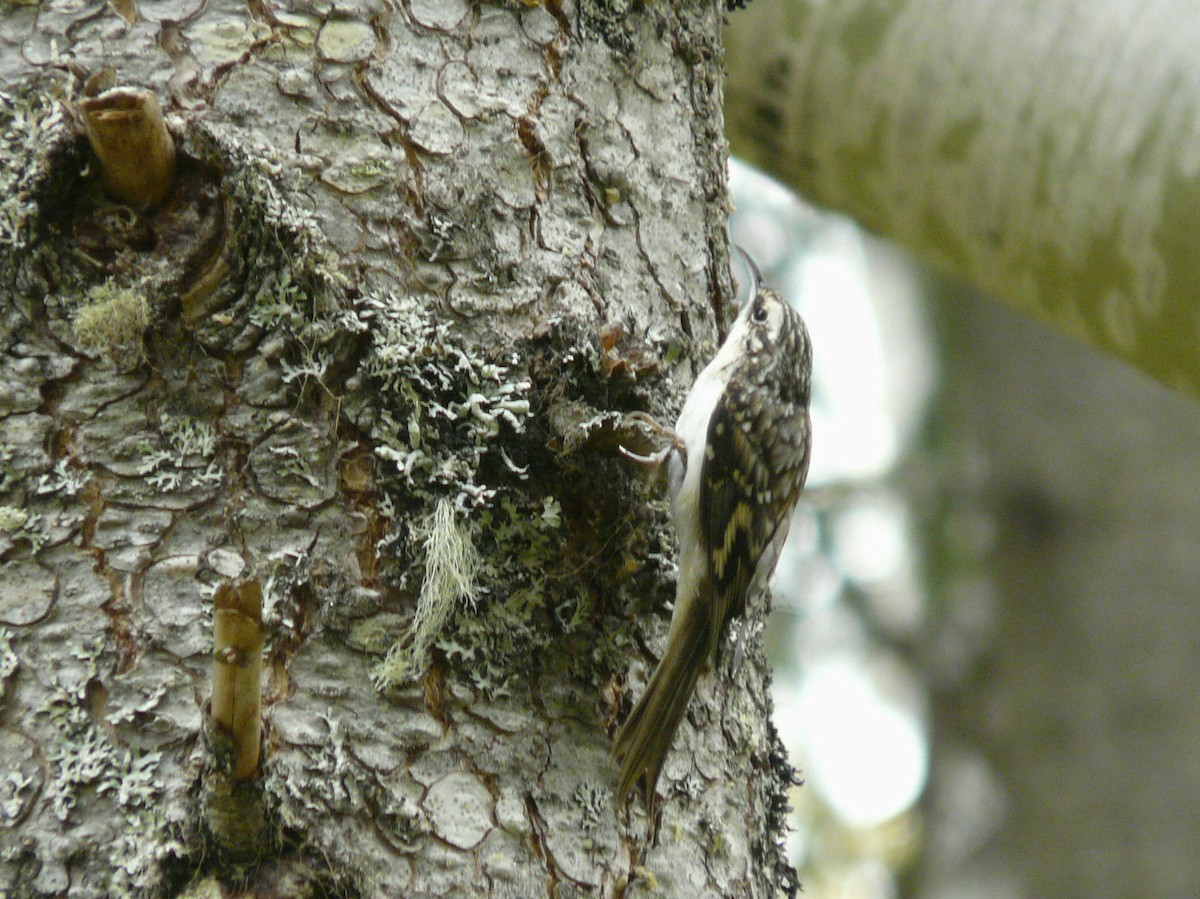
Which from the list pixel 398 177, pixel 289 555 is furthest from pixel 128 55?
pixel 289 555

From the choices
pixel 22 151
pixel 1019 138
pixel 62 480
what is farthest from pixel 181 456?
pixel 1019 138

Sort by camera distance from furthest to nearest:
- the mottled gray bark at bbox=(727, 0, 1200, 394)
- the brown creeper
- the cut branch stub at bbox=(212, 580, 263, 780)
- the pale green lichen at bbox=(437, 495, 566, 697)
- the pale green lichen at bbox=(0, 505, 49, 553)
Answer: the mottled gray bark at bbox=(727, 0, 1200, 394) < the brown creeper < the pale green lichen at bbox=(437, 495, 566, 697) < the pale green lichen at bbox=(0, 505, 49, 553) < the cut branch stub at bbox=(212, 580, 263, 780)

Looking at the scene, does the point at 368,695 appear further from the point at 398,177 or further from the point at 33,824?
the point at 398,177

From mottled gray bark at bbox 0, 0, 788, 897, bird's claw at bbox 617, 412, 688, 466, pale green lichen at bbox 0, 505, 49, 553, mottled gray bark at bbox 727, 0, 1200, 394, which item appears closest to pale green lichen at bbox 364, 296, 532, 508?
mottled gray bark at bbox 0, 0, 788, 897

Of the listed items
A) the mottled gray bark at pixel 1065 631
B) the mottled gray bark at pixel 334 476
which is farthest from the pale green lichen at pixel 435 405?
the mottled gray bark at pixel 1065 631

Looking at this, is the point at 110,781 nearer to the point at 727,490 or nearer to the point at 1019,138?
the point at 727,490

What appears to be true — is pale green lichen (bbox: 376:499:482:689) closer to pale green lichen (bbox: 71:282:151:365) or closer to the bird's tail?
the bird's tail
